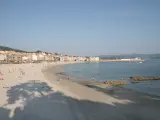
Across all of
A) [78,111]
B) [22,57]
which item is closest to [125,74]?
[78,111]

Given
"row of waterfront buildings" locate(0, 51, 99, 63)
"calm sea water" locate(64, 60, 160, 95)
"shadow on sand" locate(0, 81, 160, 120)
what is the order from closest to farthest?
"shadow on sand" locate(0, 81, 160, 120) < "calm sea water" locate(64, 60, 160, 95) < "row of waterfront buildings" locate(0, 51, 99, 63)

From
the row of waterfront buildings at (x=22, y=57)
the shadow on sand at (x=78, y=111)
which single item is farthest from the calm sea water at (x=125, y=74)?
the row of waterfront buildings at (x=22, y=57)

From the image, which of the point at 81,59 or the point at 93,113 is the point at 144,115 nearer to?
the point at 93,113

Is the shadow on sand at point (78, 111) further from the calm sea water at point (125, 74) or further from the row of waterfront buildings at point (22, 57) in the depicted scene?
the row of waterfront buildings at point (22, 57)

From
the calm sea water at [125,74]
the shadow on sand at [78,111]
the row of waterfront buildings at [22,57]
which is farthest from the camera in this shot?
the row of waterfront buildings at [22,57]

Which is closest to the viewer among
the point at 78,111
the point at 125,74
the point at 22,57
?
the point at 78,111

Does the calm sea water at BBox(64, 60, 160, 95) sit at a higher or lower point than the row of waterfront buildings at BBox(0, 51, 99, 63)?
lower

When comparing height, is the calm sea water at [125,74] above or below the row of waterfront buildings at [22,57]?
below

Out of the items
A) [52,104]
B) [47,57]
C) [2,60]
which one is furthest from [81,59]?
→ [52,104]

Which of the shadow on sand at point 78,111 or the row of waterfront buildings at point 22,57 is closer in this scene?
the shadow on sand at point 78,111

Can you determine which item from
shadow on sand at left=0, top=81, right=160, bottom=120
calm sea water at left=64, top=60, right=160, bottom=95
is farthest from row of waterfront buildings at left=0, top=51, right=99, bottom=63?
shadow on sand at left=0, top=81, right=160, bottom=120

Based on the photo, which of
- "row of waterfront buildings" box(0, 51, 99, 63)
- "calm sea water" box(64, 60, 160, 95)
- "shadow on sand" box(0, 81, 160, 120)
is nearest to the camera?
"shadow on sand" box(0, 81, 160, 120)

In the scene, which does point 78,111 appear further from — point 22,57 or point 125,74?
point 22,57

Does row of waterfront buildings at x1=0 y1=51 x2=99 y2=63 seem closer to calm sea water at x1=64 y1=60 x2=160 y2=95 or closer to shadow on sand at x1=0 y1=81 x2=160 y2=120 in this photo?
calm sea water at x1=64 y1=60 x2=160 y2=95
